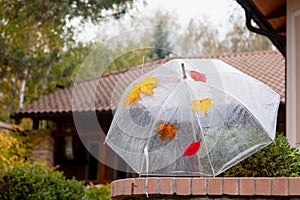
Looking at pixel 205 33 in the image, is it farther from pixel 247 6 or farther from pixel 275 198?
pixel 275 198

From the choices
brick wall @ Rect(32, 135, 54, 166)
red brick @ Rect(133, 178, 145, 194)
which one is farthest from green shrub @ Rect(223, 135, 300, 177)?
brick wall @ Rect(32, 135, 54, 166)

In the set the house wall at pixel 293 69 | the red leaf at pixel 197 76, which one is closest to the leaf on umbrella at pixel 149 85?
the red leaf at pixel 197 76

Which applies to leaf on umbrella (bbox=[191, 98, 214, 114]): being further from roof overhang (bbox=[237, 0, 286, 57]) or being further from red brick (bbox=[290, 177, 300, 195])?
roof overhang (bbox=[237, 0, 286, 57])

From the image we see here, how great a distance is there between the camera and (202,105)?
442cm

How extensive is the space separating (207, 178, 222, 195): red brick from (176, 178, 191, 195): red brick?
152 mm

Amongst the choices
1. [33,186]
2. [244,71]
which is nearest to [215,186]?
[33,186]

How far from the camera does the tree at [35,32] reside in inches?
439

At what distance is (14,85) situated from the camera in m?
18.1

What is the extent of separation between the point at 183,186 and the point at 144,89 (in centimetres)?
97

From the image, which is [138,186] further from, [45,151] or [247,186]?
[45,151]

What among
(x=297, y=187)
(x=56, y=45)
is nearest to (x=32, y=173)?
(x=297, y=187)

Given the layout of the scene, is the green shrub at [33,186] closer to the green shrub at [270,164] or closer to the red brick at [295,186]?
the green shrub at [270,164]

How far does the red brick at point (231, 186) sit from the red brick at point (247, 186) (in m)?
0.03

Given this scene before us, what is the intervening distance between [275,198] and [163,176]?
1000mm
